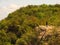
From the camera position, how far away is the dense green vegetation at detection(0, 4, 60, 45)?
37250 mm

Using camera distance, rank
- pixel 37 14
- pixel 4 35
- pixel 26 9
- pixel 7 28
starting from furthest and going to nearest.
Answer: pixel 26 9
pixel 37 14
pixel 7 28
pixel 4 35

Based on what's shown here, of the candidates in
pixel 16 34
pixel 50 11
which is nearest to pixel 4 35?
pixel 16 34

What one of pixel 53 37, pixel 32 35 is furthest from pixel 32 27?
pixel 53 37

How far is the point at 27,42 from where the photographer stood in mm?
37844

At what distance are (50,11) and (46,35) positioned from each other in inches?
759

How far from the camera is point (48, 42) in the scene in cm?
3447

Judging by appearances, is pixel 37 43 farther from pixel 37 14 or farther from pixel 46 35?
pixel 37 14

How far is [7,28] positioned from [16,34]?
3.23 meters

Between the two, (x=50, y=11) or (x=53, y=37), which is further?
(x=50, y=11)

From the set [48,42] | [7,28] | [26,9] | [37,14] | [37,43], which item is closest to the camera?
[48,42]

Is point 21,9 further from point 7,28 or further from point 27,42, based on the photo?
point 27,42

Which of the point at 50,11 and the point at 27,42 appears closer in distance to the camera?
the point at 27,42

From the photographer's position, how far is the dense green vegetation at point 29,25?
122 ft

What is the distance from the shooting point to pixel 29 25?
45812 millimetres
